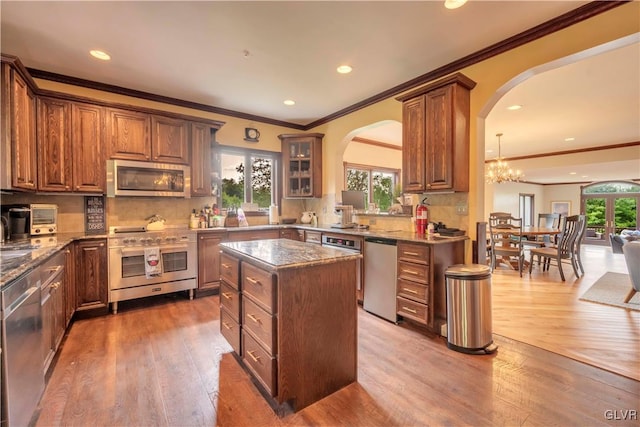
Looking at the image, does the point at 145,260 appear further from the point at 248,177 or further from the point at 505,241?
the point at 505,241

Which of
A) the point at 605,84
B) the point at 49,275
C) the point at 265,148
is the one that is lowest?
the point at 49,275

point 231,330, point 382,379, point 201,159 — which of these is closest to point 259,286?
point 231,330

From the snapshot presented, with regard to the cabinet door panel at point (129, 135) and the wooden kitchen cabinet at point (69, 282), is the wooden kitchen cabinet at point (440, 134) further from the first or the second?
the wooden kitchen cabinet at point (69, 282)

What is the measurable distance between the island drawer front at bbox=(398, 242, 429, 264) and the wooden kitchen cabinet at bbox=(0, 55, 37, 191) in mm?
3596

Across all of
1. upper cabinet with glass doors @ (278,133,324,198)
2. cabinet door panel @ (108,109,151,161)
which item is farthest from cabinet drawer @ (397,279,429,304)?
cabinet door panel @ (108,109,151,161)

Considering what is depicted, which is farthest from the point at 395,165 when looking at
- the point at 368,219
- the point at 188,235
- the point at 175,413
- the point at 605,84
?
the point at 175,413

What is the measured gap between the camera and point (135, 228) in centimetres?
360

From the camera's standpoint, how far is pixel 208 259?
12.3 feet

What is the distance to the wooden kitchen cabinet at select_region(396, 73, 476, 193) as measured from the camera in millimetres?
2771

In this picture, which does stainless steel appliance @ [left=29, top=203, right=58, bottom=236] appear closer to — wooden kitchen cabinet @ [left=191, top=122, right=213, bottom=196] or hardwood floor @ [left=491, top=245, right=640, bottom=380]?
wooden kitchen cabinet @ [left=191, top=122, right=213, bottom=196]

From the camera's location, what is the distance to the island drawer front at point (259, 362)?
1.64 meters

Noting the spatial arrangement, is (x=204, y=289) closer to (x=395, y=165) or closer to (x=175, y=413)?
(x=175, y=413)

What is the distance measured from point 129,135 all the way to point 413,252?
358cm

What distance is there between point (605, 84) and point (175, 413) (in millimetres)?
5356
